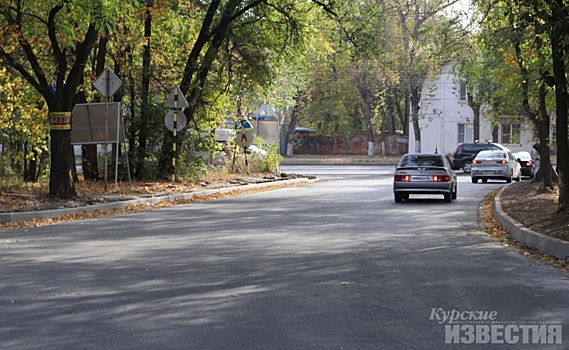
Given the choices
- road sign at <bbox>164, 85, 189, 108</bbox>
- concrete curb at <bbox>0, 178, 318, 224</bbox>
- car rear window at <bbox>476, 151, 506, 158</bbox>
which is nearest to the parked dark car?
car rear window at <bbox>476, 151, 506, 158</bbox>

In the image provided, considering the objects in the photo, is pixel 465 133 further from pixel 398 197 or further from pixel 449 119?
pixel 398 197

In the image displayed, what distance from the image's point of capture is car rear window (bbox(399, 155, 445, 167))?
981 inches

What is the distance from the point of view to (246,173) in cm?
3731

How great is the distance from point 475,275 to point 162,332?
Answer: 4775 mm

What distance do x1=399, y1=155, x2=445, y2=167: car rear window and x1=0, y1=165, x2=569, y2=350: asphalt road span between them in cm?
808

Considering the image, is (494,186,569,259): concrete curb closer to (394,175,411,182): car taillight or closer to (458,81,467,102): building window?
(394,175,411,182): car taillight

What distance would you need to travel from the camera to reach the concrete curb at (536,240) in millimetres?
12477

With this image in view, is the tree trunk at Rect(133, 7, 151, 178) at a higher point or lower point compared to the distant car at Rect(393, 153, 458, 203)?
higher

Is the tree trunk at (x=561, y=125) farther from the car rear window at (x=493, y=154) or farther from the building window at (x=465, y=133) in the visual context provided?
the building window at (x=465, y=133)

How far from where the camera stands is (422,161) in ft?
82.3

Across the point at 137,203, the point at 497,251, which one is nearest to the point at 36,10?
the point at 137,203

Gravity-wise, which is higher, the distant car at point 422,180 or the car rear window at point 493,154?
the car rear window at point 493,154

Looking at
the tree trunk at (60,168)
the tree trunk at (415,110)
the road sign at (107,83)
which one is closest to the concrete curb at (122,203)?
the tree trunk at (60,168)

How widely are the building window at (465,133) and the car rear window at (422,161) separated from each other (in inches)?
1749
